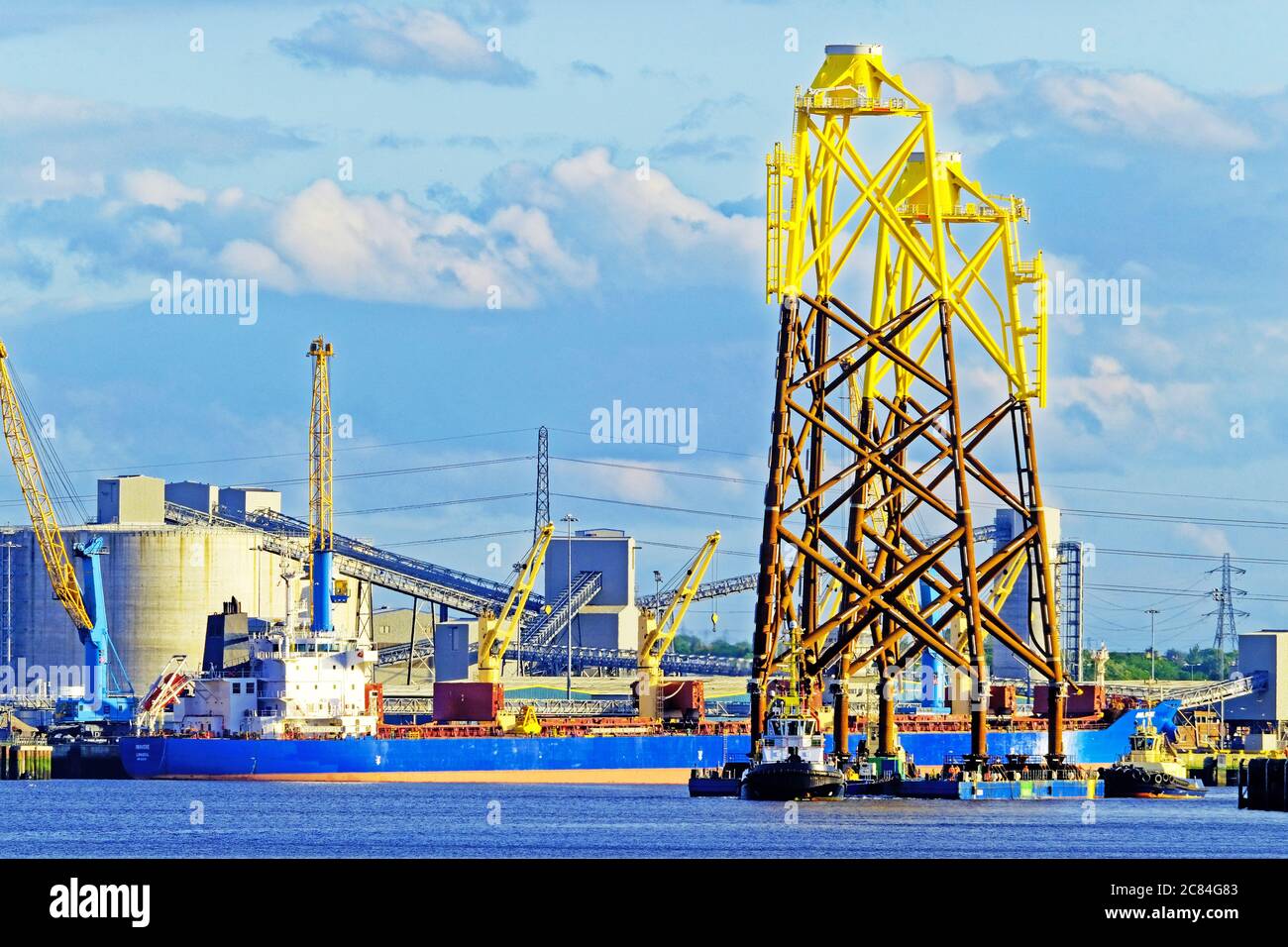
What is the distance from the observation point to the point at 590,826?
5862cm

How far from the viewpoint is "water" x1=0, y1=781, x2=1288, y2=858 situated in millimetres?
50031

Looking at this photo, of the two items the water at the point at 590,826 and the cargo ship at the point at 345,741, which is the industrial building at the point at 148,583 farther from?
the water at the point at 590,826

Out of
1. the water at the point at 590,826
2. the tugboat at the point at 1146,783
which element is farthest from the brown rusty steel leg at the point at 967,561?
the tugboat at the point at 1146,783

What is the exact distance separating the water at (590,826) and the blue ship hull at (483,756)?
6572mm

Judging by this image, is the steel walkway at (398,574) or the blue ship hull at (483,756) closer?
the blue ship hull at (483,756)

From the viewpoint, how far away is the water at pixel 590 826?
50031mm

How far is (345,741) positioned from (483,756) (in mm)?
6540

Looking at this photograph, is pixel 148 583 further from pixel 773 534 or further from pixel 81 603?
pixel 773 534

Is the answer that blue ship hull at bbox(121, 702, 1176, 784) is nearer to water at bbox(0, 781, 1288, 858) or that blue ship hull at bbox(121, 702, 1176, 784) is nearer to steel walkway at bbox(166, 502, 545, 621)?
water at bbox(0, 781, 1288, 858)

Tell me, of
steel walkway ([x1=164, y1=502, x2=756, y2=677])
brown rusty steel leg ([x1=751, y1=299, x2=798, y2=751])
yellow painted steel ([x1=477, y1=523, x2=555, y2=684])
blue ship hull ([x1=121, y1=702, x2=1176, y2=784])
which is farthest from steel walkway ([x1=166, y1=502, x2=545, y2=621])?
brown rusty steel leg ([x1=751, y1=299, x2=798, y2=751])
